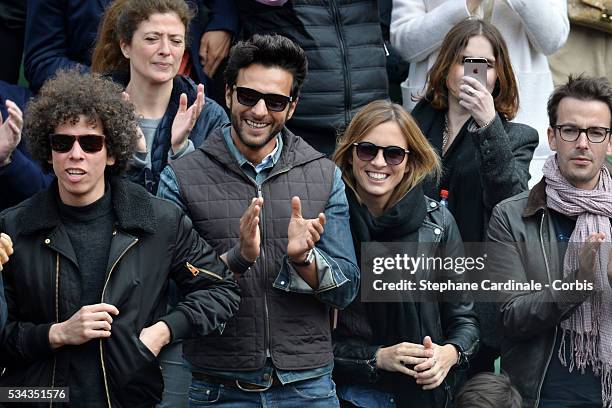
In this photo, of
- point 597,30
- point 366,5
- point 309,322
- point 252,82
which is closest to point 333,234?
point 309,322

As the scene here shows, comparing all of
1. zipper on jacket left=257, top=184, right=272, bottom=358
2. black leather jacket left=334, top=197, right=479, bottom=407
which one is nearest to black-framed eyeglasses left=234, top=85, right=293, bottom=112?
zipper on jacket left=257, top=184, right=272, bottom=358

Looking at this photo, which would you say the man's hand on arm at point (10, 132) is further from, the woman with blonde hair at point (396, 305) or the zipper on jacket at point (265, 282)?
the woman with blonde hair at point (396, 305)

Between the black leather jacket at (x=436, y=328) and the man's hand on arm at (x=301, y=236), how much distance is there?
66cm

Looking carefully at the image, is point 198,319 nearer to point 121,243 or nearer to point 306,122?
point 121,243

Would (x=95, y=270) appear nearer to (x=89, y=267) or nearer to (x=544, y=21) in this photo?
(x=89, y=267)

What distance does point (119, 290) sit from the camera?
452cm

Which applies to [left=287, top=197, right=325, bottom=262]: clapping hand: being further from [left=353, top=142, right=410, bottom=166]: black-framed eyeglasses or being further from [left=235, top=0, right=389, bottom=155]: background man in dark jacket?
[left=235, top=0, right=389, bottom=155]: background man in dark jacket

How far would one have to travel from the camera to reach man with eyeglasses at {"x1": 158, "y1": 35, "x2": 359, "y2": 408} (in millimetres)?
4781

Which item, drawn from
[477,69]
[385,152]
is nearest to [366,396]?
[385,152]

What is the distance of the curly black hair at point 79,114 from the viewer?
469cm

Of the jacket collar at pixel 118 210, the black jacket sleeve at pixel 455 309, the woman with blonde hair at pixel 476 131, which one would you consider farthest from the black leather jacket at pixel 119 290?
the woman with blonde hair at pixel 476 131

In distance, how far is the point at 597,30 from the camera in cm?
679

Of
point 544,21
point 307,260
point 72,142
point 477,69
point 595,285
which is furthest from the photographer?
point 544,21

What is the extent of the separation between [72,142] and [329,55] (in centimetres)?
184
